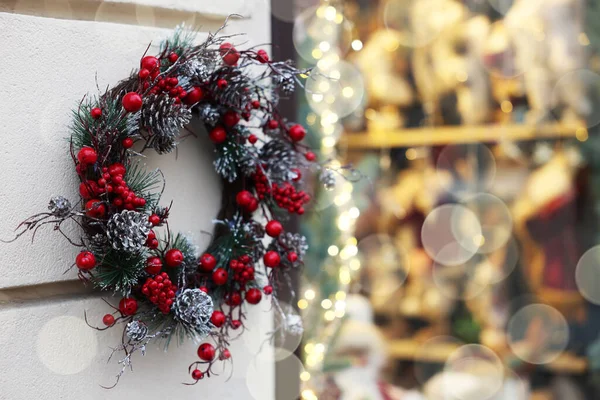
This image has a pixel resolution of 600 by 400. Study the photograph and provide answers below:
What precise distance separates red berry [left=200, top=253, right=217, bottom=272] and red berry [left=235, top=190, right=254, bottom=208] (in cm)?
10

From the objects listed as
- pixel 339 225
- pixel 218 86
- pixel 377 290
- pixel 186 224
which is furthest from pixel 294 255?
pixel 377 290

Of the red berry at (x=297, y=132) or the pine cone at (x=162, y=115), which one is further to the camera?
the red berry at (x=297, y=132)

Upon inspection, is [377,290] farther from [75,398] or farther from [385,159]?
[75,398]

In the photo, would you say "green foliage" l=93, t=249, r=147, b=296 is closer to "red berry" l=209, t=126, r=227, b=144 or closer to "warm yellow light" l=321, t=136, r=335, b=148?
"red berry" l=209, t=126, r=227, b=144

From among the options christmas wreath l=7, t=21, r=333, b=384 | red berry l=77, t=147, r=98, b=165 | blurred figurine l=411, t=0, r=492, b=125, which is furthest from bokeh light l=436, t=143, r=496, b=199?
red berry l=77, t=147, r=98, b=165

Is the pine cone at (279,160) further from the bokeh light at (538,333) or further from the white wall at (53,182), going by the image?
the bokeh light at (538,333)

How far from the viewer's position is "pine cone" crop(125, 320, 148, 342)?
0.75 m

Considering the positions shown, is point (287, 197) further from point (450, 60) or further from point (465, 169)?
point (450, 60)

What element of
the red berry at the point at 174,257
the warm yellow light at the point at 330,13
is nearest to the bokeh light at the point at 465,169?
the warm yellow light at the point at 330,13

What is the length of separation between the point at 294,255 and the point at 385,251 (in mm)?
1615

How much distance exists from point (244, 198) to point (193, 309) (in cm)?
22

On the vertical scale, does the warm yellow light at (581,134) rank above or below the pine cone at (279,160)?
above

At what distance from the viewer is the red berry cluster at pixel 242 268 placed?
2.86ft

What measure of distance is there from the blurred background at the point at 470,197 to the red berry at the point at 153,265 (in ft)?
4.32
